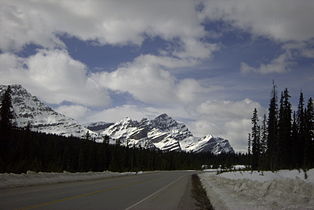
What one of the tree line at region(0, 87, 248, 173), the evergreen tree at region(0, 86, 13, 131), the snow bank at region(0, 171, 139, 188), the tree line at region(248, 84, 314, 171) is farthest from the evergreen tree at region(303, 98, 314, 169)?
the evergreen tree at region(0, 86, 13, 131)

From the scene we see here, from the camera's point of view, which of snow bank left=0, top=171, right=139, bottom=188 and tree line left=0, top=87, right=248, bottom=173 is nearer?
snow bank left=0, top=171, right=139, bottom=188

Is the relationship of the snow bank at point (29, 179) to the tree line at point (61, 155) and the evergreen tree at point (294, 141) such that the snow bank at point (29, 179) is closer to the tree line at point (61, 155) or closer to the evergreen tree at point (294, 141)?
the tree line at point (61, 155)

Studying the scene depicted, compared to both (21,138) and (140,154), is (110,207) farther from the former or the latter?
(140,154)

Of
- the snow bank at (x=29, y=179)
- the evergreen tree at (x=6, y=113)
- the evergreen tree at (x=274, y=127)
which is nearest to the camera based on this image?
the snow bank at (x=29, y=179)

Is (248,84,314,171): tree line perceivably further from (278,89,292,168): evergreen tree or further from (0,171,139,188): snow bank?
(0,171,139,188): snow bank

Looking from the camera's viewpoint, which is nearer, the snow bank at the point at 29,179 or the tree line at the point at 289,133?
the snow bank at the point at 29,179

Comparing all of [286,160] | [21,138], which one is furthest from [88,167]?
Result: [286,160]

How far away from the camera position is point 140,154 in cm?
13425

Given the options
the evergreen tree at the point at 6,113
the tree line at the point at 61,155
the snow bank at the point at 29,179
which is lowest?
the snow bank at the point at 29,179

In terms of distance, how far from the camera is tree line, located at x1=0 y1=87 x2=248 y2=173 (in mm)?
54094

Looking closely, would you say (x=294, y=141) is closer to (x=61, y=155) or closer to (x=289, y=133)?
(x=289, y=133)

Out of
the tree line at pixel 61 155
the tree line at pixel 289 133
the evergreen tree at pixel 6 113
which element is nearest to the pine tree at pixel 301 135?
the tree line at pixel 289 133

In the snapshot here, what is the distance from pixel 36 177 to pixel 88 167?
75.5m

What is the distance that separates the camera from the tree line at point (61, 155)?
5409 centimetres
